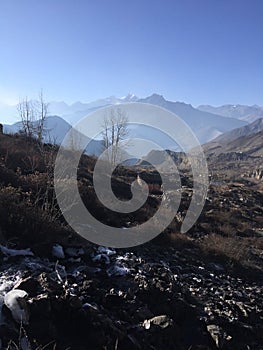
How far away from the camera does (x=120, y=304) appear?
5.26 m

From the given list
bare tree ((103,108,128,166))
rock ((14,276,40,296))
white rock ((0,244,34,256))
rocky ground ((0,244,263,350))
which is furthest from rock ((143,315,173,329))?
bare tree ((103,108,128,166))

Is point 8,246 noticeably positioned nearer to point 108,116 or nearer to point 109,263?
point 109,263

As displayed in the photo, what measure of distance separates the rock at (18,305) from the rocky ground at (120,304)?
2cm

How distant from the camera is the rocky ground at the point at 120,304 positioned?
168 inches

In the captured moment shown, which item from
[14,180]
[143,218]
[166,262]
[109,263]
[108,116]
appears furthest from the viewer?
[108,116]

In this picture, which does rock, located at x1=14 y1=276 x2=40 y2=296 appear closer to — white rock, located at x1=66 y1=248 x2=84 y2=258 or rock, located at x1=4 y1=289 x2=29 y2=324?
rock, located at x1=4 y1=289 x2=29 y2=324

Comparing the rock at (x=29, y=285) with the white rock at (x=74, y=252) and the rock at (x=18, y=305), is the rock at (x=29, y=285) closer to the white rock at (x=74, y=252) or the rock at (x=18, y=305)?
the rock at (x=18, y=305)

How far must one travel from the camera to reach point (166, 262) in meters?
7.92

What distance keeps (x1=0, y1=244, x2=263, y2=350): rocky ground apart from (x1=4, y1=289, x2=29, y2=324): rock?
0.02 m

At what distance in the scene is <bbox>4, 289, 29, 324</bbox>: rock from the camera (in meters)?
4.17

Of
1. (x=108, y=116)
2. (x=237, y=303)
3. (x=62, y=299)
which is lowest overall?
(x=237, y=303)

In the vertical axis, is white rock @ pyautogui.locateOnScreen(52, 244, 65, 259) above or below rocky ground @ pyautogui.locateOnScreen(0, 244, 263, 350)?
above

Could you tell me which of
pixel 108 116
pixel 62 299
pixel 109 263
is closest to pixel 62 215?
pixel 109 263

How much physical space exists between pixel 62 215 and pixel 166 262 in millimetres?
→ 3078
